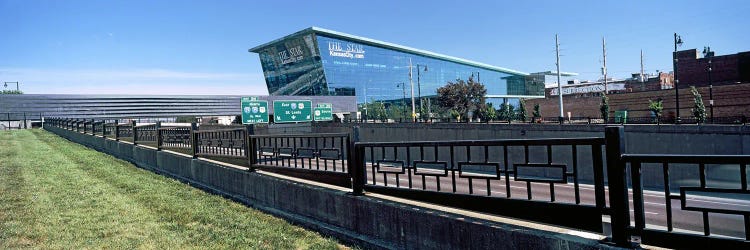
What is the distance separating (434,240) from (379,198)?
1251mm

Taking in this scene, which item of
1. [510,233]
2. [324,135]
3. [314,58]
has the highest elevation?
[314,58]

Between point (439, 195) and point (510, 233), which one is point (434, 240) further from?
point (510, 233)

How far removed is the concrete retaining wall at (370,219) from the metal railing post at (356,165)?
17 cm

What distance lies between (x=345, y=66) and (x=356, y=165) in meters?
97.6

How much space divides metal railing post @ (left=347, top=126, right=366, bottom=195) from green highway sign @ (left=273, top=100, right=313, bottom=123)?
112ft

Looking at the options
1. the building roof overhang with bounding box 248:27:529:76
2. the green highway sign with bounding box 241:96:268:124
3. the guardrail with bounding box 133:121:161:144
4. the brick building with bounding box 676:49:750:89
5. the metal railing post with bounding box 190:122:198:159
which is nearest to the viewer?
the metal railing post with bounding box 190:122:198:159

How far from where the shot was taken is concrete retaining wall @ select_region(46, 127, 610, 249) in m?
4.10

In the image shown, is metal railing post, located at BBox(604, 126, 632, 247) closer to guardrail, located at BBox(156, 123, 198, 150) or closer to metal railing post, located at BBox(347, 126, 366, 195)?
metal railing post, located at BBox(347, 126, 366, 195)

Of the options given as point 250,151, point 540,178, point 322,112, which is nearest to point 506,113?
point 322,112

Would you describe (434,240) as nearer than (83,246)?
Yes

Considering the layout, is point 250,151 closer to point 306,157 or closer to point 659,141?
point 306,157

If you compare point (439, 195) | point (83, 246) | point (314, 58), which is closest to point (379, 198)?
point (439, 195)

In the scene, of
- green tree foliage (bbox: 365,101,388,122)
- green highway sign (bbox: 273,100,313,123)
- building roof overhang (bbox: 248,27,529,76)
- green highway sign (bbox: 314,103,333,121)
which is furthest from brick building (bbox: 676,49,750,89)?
building roof overhang (bbox: 248,27,529,76)

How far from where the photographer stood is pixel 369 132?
52062mm
